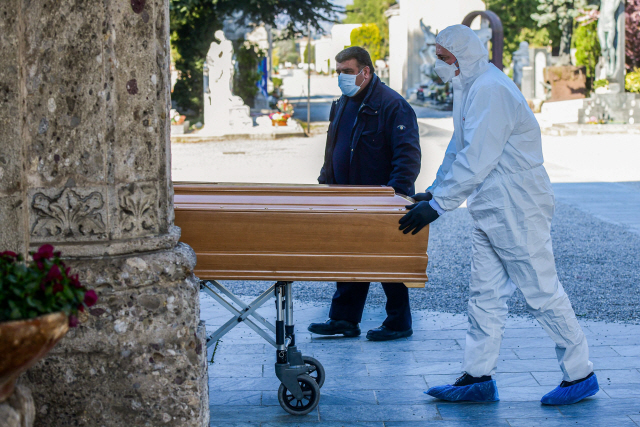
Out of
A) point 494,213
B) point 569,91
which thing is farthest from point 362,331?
point 569,91

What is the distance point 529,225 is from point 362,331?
1.90m

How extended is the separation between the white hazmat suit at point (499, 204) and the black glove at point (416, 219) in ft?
0.71

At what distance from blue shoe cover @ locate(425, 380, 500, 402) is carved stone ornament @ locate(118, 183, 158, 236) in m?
1.85

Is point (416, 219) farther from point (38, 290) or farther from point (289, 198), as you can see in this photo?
point (38, 290)

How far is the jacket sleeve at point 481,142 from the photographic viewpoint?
3.97m

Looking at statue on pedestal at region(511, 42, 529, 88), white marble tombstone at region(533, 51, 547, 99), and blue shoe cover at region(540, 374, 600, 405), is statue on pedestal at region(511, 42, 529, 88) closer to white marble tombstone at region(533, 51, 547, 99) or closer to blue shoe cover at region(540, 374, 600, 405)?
white marble tombstone at region(533, 51, 547, 99)

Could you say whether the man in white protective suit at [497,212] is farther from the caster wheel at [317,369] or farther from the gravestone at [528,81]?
the gravestone at [528,81]

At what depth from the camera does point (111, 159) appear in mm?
3150

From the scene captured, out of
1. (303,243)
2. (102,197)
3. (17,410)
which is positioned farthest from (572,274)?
(17,410)

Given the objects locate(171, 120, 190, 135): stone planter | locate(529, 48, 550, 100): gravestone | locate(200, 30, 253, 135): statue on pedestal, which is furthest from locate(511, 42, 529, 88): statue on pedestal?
locate(171, 120, 190, 135): stone planter

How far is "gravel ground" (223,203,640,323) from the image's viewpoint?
630 cm

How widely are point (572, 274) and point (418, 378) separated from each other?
3234 mm

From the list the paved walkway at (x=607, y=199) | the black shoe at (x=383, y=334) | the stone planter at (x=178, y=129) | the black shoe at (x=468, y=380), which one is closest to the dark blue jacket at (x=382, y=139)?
the black shoe at (x=383, y=334)

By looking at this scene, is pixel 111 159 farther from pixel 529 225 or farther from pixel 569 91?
pixel 569 91
